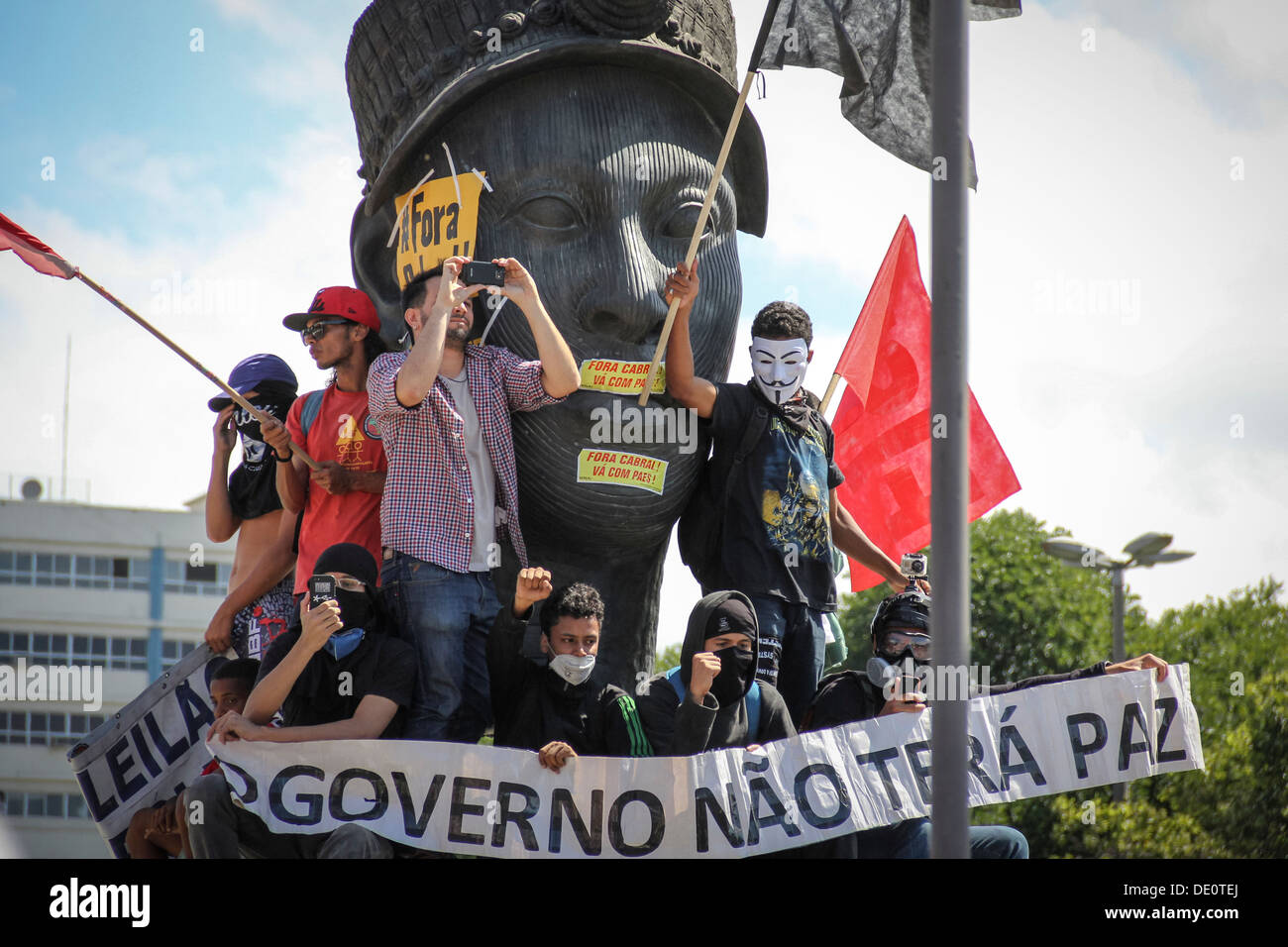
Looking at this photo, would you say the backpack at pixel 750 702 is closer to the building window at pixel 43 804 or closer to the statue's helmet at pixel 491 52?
the statue's helmet at pixel 491 52

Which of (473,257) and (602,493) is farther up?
(473,257)

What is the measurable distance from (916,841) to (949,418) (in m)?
3.12

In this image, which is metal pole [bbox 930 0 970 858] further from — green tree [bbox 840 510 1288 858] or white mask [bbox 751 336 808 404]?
green tree [bbox 840 510 1288 858]

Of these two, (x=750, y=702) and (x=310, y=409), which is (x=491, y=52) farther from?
(x=750, y=702)

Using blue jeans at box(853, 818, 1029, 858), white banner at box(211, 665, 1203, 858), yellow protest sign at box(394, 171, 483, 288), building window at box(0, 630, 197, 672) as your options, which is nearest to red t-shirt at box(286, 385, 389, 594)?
yellow protest sign at box(394, 171, 483, 288)

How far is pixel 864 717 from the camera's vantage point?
31.4 ft

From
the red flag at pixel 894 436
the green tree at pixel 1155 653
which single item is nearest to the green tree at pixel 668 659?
the green tree at pixel 1155 653

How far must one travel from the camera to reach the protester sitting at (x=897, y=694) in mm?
9359

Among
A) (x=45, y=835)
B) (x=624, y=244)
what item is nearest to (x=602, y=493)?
(x=624, y=244)

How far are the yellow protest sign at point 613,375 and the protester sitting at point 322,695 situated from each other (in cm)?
207
